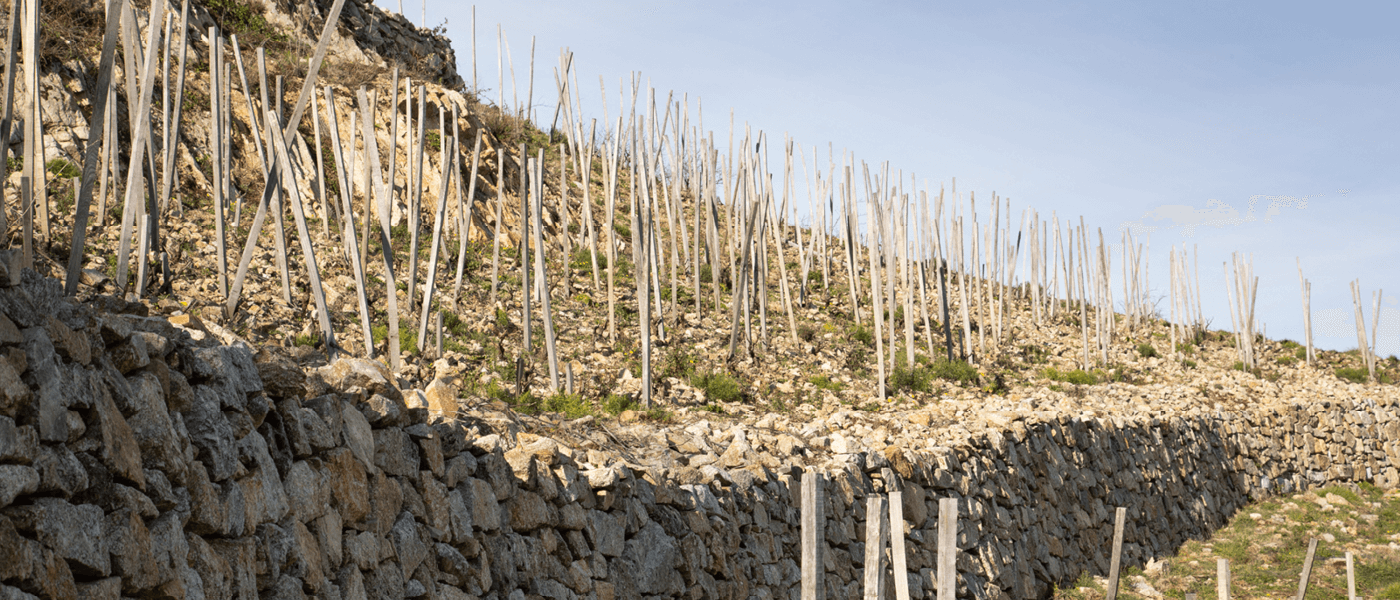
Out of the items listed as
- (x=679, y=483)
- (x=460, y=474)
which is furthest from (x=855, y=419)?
(x=460, y=474)

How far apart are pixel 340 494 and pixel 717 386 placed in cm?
565

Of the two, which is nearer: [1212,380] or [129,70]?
[129,70]

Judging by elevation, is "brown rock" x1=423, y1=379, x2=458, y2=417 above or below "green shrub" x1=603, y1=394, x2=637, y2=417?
above

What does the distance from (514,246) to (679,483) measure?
23.1ft

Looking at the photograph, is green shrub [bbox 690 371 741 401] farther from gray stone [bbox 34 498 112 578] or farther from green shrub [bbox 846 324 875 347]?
gray stone [bbox 34 498 112 578]

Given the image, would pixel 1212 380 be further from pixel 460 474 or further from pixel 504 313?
pixel 460 474

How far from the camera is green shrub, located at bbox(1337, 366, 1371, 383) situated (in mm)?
16078

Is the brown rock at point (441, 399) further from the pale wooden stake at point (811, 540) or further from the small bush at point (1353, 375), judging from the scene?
the small bush at point (1353, 375)

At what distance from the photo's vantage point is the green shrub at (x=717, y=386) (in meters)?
8.37

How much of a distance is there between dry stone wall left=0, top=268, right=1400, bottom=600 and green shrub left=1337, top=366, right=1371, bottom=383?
12649 mm

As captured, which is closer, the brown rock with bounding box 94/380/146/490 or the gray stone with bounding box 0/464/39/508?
the gray stone with bounding box 0/464/39/508

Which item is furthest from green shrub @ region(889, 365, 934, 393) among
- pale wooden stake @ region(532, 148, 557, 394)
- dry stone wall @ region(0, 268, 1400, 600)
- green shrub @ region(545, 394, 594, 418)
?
green shrub @ region(545, 394, 594, 418)

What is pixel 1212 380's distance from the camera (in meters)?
14.2

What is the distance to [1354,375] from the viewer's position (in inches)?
638
